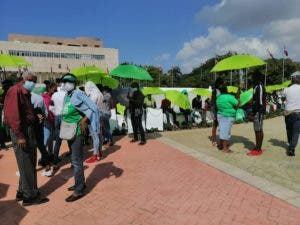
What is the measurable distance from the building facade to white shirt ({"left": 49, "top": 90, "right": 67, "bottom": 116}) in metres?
73.3

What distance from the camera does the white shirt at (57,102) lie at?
8.15 m

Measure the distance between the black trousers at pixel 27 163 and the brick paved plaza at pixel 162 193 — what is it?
0.95ft

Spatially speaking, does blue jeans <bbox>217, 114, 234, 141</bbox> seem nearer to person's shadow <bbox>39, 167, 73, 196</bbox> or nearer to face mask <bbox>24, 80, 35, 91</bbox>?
person's shadow <bbox>39, 167, 73, 196</bbox>

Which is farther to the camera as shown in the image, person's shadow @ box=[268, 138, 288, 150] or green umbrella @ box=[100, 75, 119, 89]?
green umbrella @ box=[100, 75, 119, 89]

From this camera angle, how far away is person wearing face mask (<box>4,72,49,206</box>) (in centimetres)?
547

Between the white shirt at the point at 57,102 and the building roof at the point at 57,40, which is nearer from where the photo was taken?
the white shirt at the point at 57,102

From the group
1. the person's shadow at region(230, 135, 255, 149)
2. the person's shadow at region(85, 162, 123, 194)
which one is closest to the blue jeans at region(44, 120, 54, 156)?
the person's shadow at region(85, 162, 123, 194)

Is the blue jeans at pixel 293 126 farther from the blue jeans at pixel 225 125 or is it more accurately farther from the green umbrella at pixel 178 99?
the green umbrella at pixel 178 99

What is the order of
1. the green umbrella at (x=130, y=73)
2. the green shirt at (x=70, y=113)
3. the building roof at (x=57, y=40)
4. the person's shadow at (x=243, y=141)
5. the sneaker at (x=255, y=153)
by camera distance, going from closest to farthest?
the green shirt at (x=70, y=113) < the sneaker at (x=255, y=153) < the person's shadow at (x=243, y=141) < the green umbrella at (x=130, y=73) < the building roof at (x=57, y=40)

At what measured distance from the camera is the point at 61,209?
563 centimetres

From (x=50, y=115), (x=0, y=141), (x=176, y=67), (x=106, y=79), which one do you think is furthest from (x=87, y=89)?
(x=176, y=67)

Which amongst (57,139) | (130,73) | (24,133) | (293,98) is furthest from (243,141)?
(24,133)

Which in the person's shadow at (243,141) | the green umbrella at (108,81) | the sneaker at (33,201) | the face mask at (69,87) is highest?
the green umbrella at (108,81)

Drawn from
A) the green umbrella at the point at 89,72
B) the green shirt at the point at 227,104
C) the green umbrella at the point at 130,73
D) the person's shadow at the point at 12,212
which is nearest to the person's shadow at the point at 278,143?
the green shirt at the point at 227,104
